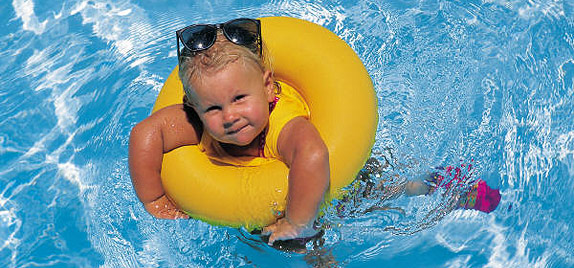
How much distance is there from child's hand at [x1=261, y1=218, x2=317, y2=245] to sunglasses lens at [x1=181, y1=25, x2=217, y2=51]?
912 millimetres

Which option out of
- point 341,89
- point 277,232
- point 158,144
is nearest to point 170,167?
point 158,144

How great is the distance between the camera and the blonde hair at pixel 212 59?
2.58 m

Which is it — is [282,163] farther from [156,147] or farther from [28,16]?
[28,16]

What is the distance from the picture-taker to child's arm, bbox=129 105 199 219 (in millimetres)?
2881

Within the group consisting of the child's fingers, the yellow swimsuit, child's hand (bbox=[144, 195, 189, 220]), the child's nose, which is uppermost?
the child's nose

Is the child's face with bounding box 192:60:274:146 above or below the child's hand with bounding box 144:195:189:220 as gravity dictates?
above

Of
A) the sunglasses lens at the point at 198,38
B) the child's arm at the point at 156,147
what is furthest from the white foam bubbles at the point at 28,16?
Result: the sunglasses lens at the point at 198,38

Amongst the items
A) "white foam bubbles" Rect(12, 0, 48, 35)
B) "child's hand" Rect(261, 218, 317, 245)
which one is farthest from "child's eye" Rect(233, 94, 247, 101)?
"white foam bubbles" Rect(12, 0, 48, 35)

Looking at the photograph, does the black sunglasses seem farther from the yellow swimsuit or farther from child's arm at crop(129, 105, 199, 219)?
child's arm at crop(129, 105, 199, 219)

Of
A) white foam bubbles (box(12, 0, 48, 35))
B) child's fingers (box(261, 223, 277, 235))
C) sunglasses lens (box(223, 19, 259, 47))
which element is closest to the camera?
sunglasses lens (box(223, 19, 259, 47))

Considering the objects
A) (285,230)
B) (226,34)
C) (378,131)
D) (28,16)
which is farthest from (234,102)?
(28,16)

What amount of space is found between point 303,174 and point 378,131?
1.43m

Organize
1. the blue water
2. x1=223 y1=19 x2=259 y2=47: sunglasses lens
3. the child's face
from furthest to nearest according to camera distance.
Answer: the blue water
x1=223 y1=19 x2=259 y2=47: sunglasses lens
the child's face

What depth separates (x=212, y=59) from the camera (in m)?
2.59
